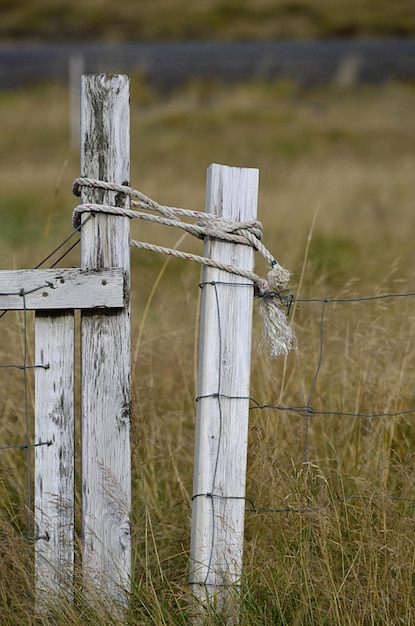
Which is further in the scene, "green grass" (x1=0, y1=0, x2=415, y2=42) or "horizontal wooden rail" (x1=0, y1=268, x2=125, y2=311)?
"green grass" (x1=0, y1=0, x2=415, y2=42)

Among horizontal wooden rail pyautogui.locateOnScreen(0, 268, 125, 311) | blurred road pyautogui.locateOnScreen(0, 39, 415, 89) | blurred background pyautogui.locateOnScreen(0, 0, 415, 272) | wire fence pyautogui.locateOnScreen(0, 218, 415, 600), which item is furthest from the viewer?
blurred road pyautogui.locateOnScreen(0, 39, 415, 89)

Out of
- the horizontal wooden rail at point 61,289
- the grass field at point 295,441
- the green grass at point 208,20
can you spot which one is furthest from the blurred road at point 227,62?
the horizontal wooden rail at point 61,289

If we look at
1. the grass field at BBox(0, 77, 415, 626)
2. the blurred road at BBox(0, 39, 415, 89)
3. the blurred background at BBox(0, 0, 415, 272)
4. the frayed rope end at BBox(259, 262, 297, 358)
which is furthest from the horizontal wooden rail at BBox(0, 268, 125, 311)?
the blurred road at BBox(0, 39, 415, 89)

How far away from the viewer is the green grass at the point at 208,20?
35.2 metres

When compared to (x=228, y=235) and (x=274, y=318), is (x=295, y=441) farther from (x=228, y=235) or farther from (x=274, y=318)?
(x=228, y=235)

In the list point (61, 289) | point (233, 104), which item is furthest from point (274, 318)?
point (233, 104)

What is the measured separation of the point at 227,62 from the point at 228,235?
81.2 feet

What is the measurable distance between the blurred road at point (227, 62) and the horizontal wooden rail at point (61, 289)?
61.9 ft

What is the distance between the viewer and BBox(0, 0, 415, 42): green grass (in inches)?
1388

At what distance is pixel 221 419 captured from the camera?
7.95 feet

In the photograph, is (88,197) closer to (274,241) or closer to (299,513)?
(299,513)

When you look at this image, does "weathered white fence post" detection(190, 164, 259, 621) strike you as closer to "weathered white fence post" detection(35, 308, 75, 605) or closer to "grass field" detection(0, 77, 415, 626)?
"grass field" detection(0, 77, 415, 626)

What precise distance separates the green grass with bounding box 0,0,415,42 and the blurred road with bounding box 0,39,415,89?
4.34 metres

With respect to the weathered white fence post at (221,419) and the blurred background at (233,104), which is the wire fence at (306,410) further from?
the blurred background at (233,104)
